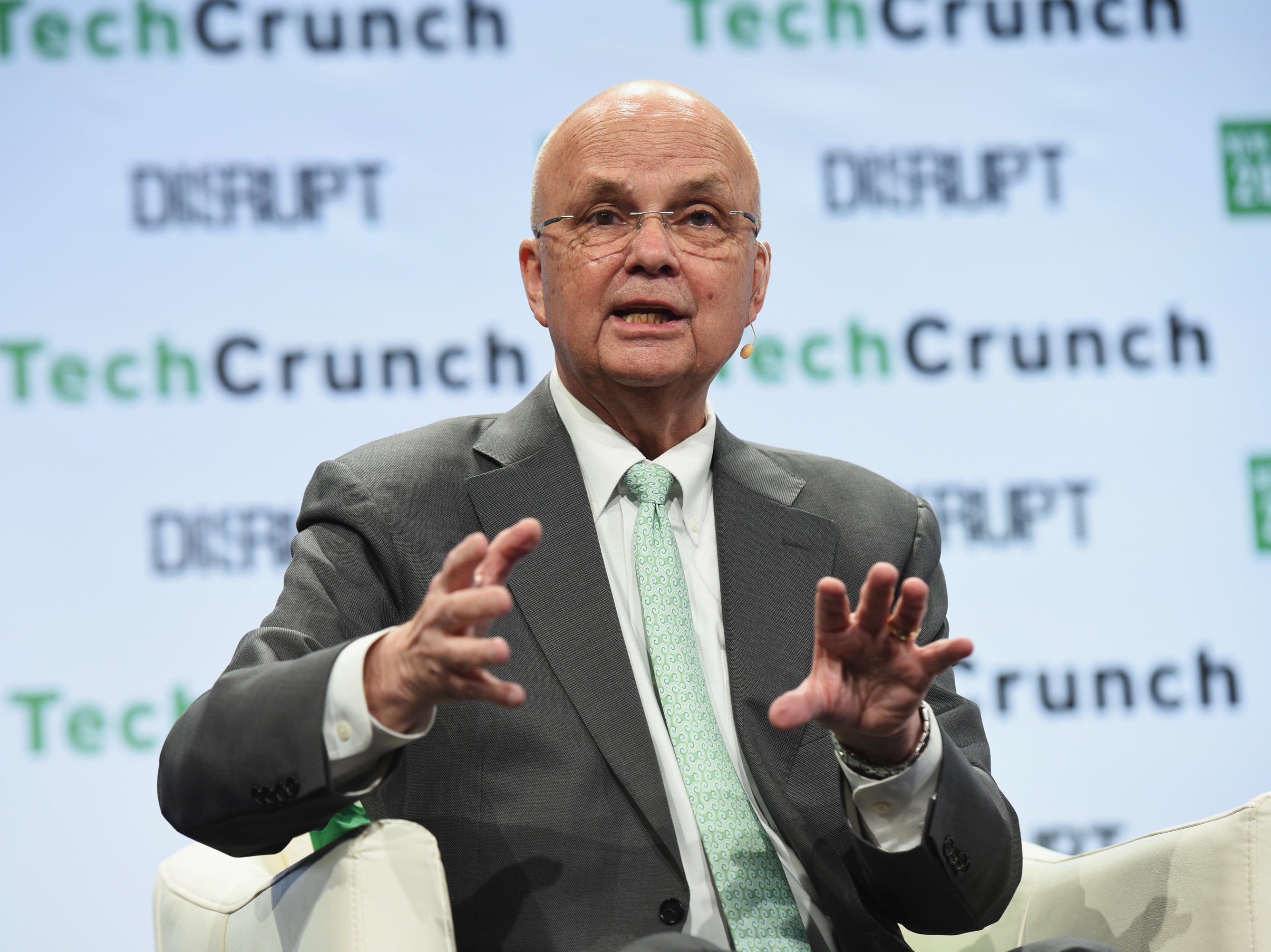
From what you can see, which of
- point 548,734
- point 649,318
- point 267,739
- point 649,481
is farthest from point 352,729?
point 649,318

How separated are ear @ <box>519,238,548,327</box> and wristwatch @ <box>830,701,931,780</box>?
3.03 feet

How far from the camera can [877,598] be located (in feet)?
4.63

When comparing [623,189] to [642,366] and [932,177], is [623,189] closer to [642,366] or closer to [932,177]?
[642,366]

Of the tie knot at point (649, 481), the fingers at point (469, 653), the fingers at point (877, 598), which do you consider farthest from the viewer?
the tie knot at point (649, 481)

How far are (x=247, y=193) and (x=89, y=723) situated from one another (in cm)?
125

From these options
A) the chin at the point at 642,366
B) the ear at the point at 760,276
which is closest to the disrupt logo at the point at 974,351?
the ear at the point at 760,276

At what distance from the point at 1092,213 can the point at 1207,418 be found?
58 cm

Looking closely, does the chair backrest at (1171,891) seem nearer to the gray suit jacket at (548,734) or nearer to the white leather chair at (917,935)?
the white leather chair at (917,935)

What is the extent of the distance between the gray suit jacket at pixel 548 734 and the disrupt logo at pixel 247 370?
1045 mm

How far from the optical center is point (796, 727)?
186cm

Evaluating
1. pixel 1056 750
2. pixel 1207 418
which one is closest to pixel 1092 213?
pixel 1207 418

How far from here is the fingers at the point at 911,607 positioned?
1.39 m

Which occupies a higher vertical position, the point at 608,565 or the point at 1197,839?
the point at 608,565

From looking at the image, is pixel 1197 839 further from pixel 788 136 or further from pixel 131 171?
pixel 131 171
